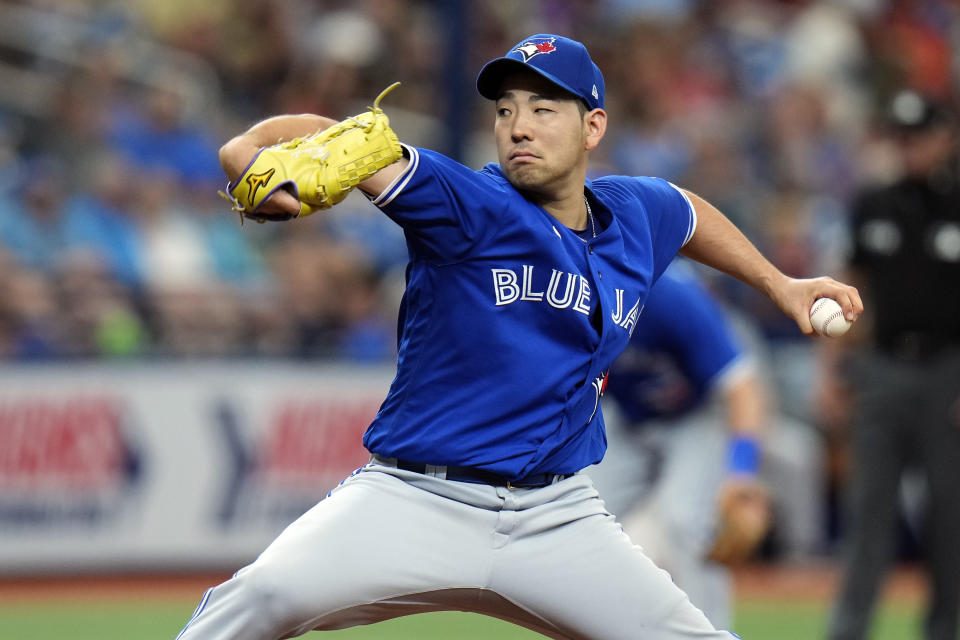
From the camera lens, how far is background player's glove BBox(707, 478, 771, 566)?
538 centimetres

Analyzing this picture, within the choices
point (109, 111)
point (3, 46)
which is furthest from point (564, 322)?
point (3, 46)

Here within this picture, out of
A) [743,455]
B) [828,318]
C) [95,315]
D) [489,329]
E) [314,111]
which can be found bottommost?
[95,315]

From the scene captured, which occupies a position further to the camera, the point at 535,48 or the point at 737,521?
the point at 737,521

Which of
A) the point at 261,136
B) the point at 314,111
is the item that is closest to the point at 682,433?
the point at 261,136

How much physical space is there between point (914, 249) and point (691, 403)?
5.76ft

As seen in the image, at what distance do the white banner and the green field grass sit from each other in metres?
0.78

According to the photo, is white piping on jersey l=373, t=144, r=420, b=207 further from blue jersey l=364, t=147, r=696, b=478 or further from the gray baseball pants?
the gray baseball pants

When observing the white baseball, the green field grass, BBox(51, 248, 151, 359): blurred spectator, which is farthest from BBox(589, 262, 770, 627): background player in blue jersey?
BBox(51, 248, 151, 359): blurred spectator

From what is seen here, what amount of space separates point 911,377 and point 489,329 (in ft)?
12.7

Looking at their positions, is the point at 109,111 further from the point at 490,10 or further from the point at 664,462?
the point at 664,462

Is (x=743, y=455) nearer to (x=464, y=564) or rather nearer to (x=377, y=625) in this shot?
(x=464, y=564)

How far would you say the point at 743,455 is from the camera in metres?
5.72

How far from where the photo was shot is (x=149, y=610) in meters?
8.85

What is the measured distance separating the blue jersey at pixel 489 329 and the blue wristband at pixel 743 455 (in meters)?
1.73
